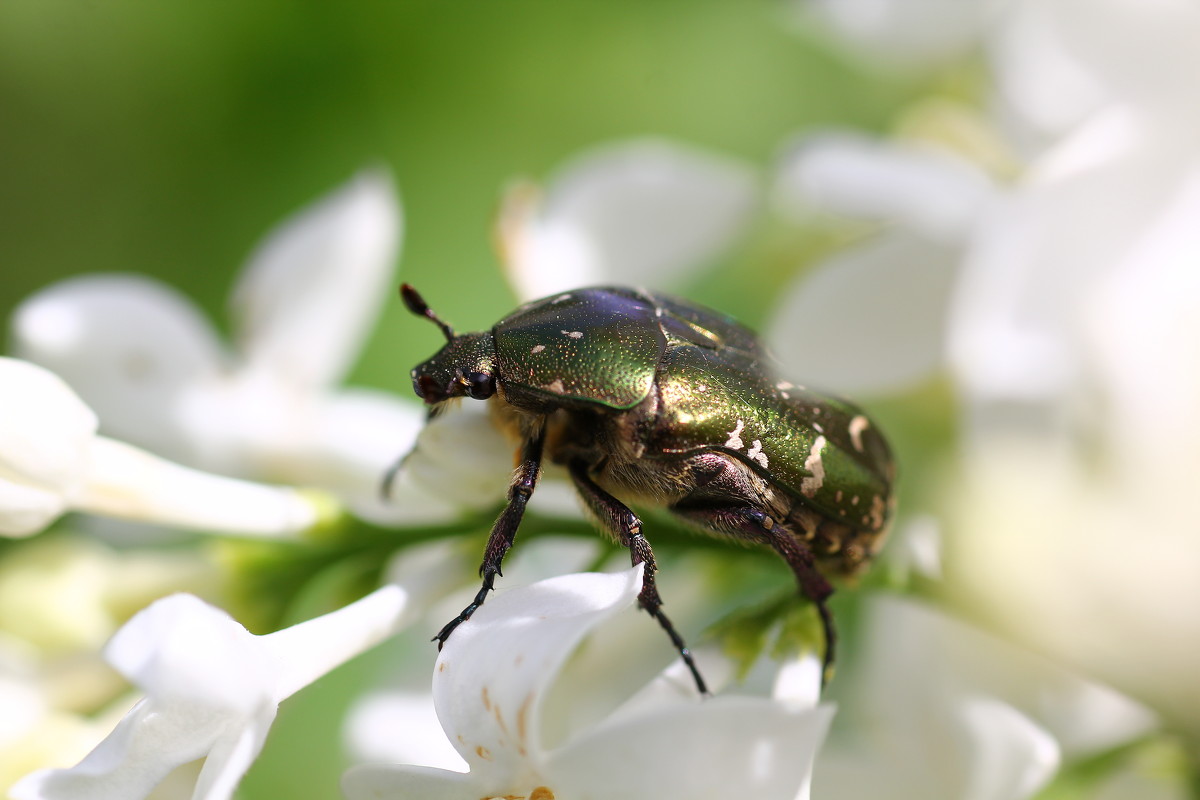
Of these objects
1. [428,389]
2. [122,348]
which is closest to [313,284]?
[122,348]

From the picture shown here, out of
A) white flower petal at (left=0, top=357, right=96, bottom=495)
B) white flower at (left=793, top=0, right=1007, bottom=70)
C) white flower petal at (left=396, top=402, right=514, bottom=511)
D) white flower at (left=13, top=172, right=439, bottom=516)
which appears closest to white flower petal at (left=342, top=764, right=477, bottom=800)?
white flower petal at (left=396, top=402, right=514, bottom=511)

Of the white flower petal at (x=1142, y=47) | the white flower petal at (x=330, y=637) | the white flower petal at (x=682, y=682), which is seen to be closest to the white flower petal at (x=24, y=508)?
the white flower petal at (x=330, y=637)

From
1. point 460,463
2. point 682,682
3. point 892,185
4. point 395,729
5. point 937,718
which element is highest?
point 892,185

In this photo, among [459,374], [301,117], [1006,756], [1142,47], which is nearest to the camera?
[1006,756]

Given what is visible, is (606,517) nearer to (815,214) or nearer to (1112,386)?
(1112,386)

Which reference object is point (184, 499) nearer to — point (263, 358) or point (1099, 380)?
point (263, 358)

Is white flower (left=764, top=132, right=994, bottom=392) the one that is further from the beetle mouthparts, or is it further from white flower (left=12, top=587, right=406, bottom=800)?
white flower (left=12, top=587, right=406, bottom=800)

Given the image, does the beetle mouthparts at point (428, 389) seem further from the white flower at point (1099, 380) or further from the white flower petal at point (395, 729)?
the white flower at point (1099, 380)
